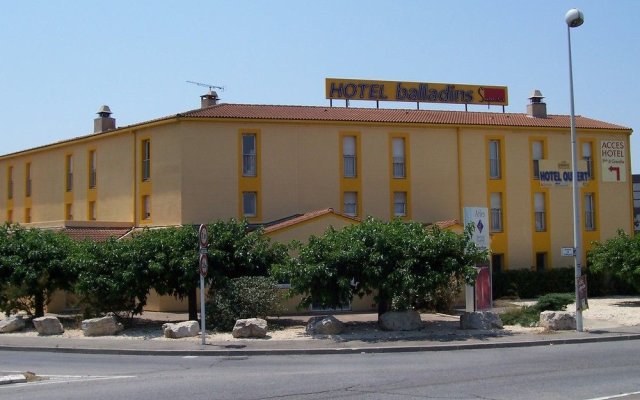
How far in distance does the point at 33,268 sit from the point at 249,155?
1316 cm

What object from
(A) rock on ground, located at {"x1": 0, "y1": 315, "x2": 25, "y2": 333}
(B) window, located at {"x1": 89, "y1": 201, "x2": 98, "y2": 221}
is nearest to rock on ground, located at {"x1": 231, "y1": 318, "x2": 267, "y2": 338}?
(A) rock on ground, located at {"x1": 0, "y1": 315, "x2": 25, "y2": 333}

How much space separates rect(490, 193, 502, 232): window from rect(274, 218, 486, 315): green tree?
1709cm

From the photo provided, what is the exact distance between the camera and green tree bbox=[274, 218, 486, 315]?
21.1 metres

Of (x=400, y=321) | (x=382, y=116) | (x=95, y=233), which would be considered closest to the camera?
(x=400, y=321)

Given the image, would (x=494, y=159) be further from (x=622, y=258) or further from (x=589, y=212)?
(x=622, y=258)

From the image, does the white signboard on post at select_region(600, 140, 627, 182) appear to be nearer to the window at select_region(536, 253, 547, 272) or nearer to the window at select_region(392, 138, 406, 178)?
the window at select_region(536, 253, 547, 272)

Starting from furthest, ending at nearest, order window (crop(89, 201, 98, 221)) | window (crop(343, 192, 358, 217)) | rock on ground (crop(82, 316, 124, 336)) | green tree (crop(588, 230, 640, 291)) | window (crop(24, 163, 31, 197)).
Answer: window (crop(24, 163, 31, 197)) < window (crop(89, 201, 98, 221)) < window (crop(343, 192, 358, 217)) < green tree (crop(588, 230, 640, 291)) < rock on ground (crop(82, 316, 124, 336))

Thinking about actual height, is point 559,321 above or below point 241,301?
below

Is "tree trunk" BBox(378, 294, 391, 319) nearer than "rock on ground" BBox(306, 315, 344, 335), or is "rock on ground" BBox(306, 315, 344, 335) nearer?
"rock on ground" BBox(306, 315, 344, 335)

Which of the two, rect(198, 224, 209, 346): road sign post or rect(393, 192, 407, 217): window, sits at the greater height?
rect(393, 192, 407, 217): window

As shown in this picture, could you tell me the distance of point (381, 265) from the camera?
69.9ft

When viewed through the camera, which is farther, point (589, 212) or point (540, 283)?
point (589, 212)

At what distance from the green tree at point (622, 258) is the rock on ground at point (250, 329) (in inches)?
660

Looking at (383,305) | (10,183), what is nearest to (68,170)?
(10,183)
